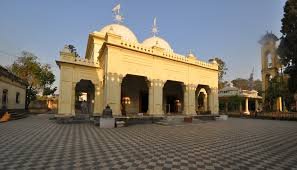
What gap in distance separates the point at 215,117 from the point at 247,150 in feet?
50.7

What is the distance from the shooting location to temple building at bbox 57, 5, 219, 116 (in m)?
15.8

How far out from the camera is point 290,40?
709 inches

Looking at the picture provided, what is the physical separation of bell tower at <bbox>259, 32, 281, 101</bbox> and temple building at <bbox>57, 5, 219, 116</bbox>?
22.0 meters

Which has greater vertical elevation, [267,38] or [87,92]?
[267,38]

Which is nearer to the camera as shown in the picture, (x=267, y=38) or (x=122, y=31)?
(x=122, y=31)

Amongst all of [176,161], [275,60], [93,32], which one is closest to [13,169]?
[176,161]

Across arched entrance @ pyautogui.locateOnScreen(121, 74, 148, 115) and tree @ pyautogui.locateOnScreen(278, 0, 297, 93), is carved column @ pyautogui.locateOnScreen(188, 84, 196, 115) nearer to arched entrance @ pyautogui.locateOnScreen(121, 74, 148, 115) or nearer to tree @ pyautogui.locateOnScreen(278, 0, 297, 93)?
arched entrance @ pyautogui.locateOnScreen(121, 74, 148, 115)

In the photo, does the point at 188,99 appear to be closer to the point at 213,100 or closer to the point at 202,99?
the point at 213,100

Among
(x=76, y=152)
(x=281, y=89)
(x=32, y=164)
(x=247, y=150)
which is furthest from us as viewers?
(x=281, y=89)

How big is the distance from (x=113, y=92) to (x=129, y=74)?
7.60 feet

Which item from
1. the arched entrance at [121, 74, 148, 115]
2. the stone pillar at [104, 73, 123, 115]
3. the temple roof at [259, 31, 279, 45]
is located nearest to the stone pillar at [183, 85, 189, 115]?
the arched entrance at [121, 74, 148, 115]

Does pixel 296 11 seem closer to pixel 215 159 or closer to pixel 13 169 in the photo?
pixel 215 159

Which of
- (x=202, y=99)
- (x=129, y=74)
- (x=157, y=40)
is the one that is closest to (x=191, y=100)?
(x=129, y=74)

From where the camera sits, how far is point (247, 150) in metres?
7.43
